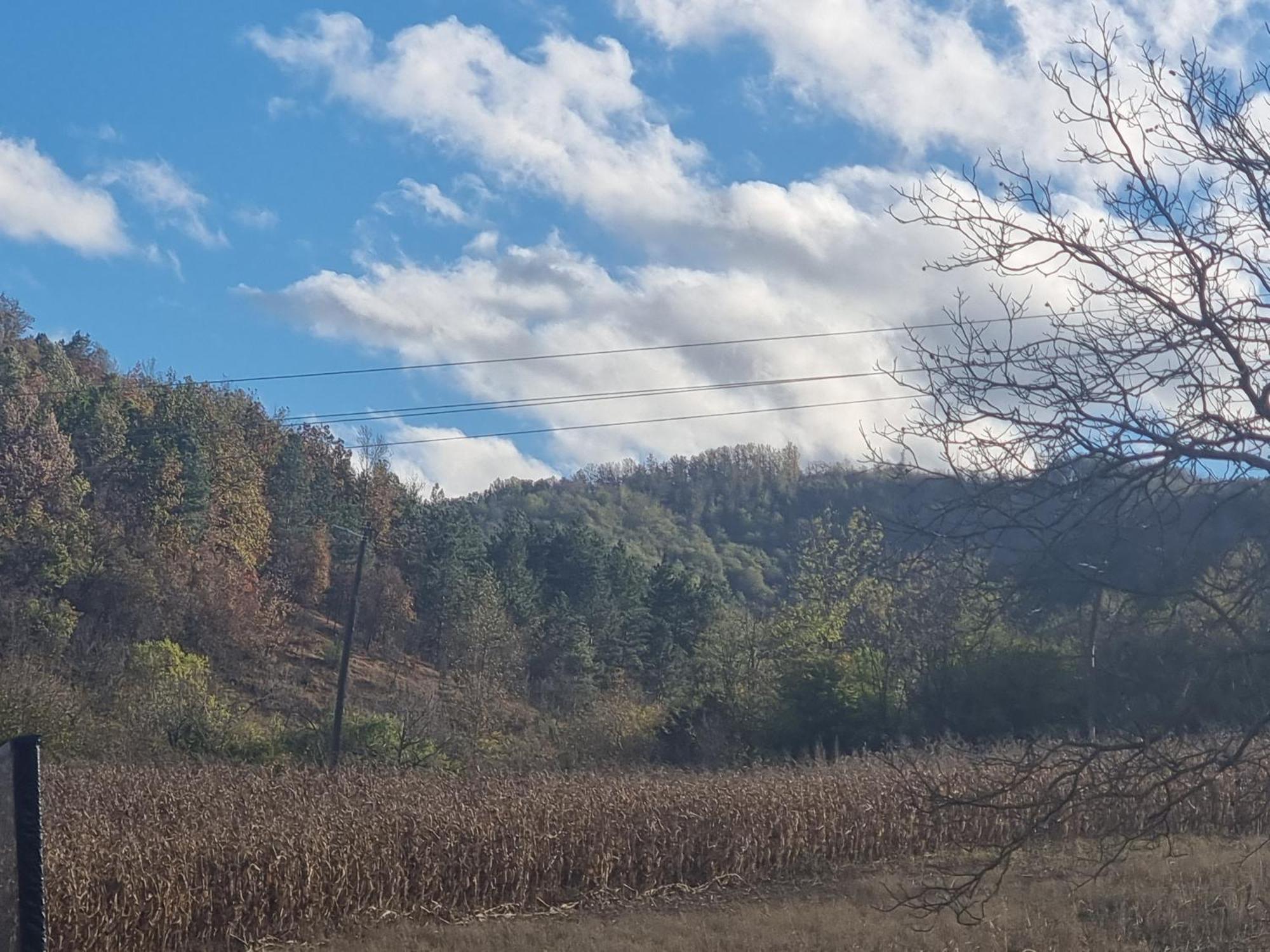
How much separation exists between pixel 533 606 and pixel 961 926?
48916mm

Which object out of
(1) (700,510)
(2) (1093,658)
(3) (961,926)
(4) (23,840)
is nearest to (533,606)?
(1) (700,510)

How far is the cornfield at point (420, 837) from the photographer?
13.8 metres

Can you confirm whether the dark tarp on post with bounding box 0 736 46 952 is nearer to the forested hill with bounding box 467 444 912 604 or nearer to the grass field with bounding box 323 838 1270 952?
the grass field with bounding box 323 838 1270 952

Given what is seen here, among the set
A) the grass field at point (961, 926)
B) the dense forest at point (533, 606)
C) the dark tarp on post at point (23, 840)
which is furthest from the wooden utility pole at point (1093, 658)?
the dark tarp on post at point (23, 840)

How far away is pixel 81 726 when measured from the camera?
32.5 meters

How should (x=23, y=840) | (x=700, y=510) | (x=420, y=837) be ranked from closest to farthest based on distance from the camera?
(x=23, y=840), (x=420, y=837), (x=700, y=510)

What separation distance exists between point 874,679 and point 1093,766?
27092 mm

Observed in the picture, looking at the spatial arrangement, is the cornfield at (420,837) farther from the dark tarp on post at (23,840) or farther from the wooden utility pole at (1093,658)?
the dark tarp on post at (23,840)

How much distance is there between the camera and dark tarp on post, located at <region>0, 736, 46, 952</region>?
3938mm

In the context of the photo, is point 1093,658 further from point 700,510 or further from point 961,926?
point 700,510

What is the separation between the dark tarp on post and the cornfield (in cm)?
795

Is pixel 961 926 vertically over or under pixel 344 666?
under

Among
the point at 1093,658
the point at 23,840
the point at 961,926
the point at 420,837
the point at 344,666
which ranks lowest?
the point at 961,926

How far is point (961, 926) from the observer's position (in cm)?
1362
